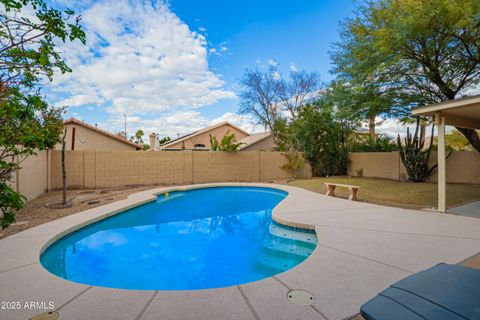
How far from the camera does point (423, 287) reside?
6.10 feet

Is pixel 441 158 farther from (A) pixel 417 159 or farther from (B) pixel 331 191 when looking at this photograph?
(A) pixel 417 159

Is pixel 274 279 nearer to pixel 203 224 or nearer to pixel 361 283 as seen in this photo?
pixel 361 283

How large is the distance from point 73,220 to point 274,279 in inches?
210

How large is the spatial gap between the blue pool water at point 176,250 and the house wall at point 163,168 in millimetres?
4529

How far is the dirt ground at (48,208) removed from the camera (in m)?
5.38

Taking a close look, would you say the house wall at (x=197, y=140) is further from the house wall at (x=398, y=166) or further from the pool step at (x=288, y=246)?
the pool step at (x=288, y=246)

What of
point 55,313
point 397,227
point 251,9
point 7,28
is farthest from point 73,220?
point 251,9

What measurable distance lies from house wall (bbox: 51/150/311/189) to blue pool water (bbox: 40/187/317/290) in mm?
4529

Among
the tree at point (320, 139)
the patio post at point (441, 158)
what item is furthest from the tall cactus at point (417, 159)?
the patio post at point (441, 158)

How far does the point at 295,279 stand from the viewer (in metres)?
2.96

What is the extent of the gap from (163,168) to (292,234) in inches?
361

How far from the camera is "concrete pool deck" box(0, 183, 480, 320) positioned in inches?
92.2

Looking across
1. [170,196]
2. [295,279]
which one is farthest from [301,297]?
[170,196]

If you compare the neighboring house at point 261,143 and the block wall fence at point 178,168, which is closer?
the block wall fence at point 178,168
